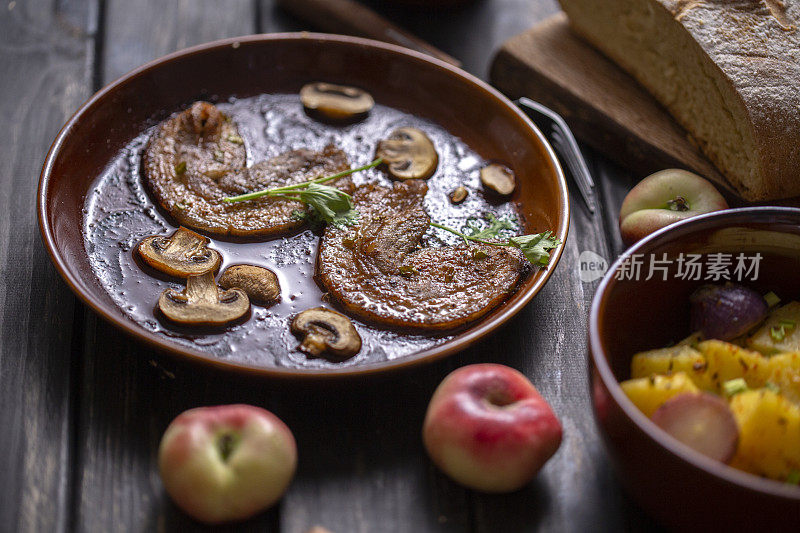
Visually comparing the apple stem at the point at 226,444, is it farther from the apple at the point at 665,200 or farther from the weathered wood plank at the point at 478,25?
the weathered wood plank at the point at 478,25

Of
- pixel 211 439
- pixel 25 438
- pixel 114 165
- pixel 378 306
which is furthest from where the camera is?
pixel 114 165

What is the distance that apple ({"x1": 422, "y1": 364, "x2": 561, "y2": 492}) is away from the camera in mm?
1460

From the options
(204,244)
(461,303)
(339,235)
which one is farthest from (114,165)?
(461,303)

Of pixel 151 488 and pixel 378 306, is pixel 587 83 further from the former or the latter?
pixel 151 488

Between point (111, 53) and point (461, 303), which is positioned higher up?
point (111, 53)

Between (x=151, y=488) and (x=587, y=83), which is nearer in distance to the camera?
(x=151, y=488)

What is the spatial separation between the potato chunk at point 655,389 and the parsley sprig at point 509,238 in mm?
421

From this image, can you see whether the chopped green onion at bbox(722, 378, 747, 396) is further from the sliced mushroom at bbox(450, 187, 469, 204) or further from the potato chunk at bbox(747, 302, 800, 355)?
the sliced mushroom at bbox(450, 187, 469, 204)

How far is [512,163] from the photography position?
2145 millimetres

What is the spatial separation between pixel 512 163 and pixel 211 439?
113cm

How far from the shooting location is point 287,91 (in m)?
2.33

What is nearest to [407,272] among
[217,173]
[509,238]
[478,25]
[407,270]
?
[407,270]

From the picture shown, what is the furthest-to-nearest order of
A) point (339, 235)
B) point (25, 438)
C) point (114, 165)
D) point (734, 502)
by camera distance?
1. point (114, 165)
2. point (339, 235)
3. point (25, 438)
4. point (734, 502)

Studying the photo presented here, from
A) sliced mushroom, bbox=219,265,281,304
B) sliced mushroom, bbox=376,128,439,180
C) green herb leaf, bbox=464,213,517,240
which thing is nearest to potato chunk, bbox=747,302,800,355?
green herb leaf, bbox=464,213,517,240
